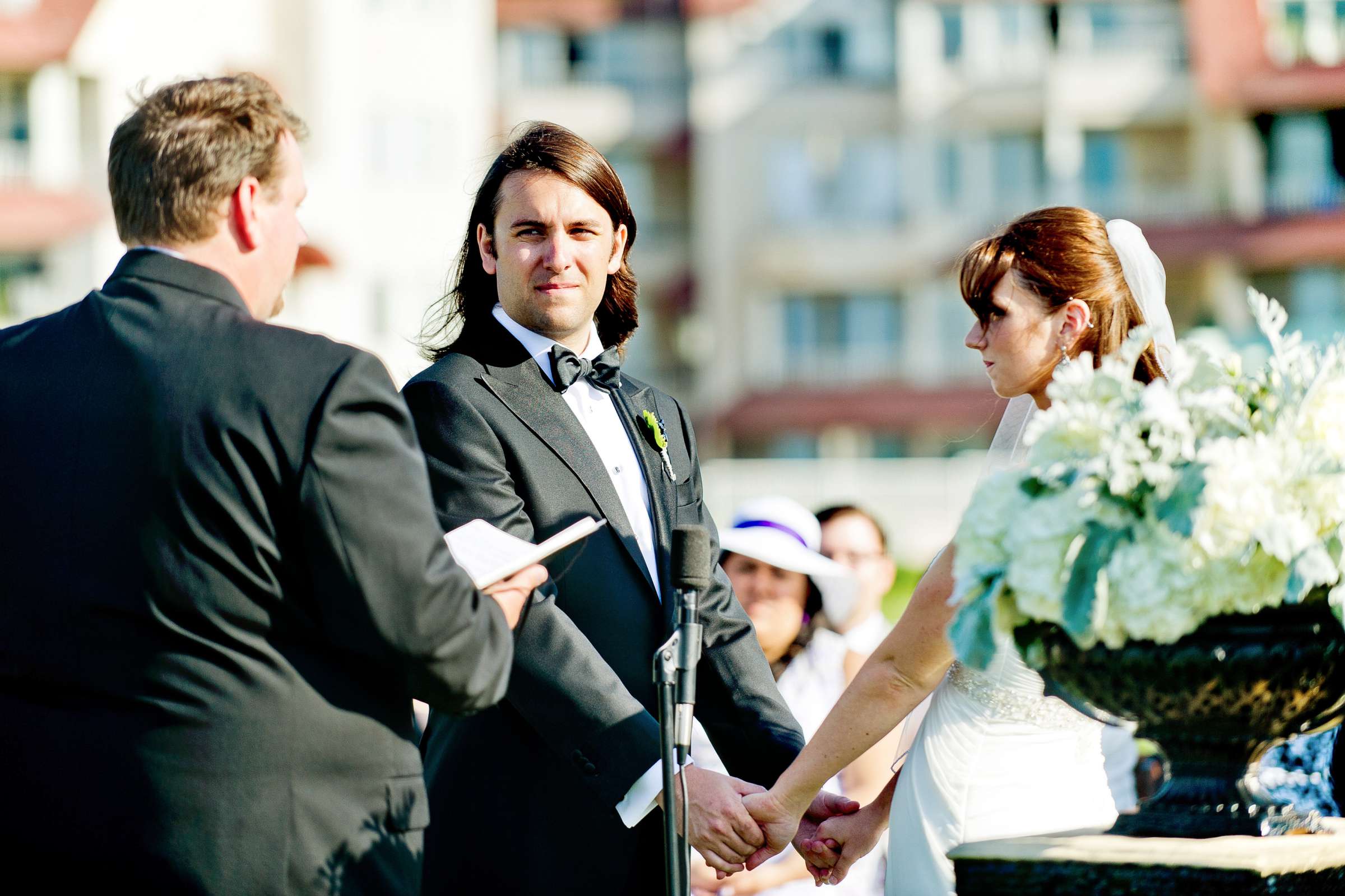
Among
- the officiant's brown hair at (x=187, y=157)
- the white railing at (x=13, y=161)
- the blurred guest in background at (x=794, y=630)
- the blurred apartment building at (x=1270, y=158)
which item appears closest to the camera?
the officiant's brown hair at (x=187, y=157)

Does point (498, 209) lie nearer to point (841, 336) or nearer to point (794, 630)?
point (794, 630)

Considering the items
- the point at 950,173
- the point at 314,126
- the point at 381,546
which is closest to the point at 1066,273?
the point at 381,546

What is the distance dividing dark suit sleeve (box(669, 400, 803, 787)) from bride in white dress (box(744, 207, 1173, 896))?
0.85 feet

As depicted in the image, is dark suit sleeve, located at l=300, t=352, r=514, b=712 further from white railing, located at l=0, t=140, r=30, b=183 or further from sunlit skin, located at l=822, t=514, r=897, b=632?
white railing, located at l=0, t=140, r=30, b=183

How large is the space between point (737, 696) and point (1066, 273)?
1.29 m

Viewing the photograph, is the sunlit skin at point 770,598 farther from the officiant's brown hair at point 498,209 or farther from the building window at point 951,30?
the building window at point 951,30

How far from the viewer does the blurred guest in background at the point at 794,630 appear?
555 centimetres

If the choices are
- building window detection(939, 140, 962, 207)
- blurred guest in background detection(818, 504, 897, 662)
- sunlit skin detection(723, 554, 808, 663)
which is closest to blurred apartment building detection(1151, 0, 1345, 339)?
building window detection(939, 140, 962, 207)

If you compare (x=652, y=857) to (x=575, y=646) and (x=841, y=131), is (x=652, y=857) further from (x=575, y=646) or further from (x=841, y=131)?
(x=841, y=131)

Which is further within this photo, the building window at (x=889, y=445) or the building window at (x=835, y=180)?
the building window at (x=889, y=445)

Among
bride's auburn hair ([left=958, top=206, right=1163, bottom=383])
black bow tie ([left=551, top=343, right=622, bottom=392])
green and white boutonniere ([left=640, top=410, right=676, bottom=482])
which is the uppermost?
bride's auburn hair ([left=958, top=206, right=1163, bottom=383])

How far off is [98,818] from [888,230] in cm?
3601

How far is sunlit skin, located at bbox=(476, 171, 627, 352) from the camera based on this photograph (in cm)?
409

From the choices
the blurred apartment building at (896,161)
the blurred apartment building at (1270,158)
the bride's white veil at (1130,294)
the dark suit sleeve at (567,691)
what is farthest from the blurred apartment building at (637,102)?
the dark suit sleeve at (567,691)
